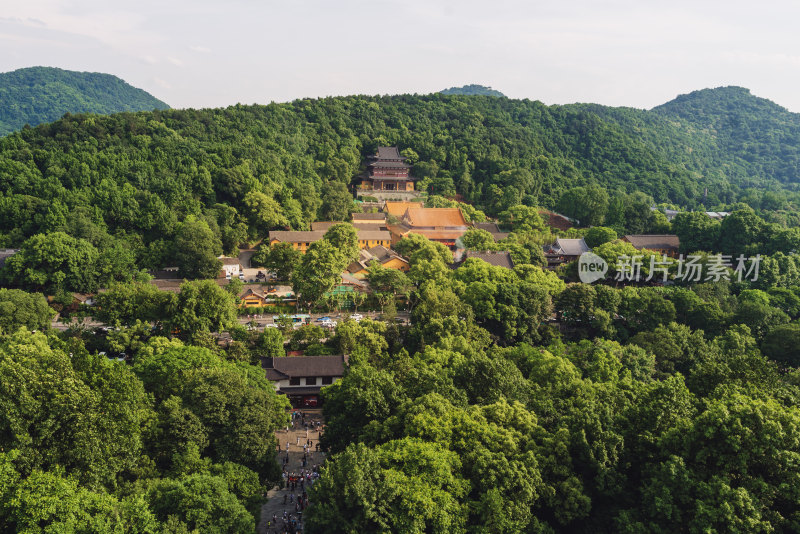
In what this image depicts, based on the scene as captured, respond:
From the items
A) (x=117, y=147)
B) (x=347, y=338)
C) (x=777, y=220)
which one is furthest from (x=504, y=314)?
(x=777, y=220)

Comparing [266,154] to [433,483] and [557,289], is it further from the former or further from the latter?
[433,483]

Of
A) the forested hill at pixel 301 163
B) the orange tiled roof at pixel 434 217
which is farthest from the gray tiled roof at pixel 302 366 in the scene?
the orange tiled roof at pixel 434 217

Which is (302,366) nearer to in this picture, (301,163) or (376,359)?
(376,359)

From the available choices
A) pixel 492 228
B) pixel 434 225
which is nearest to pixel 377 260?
pixel 434 225

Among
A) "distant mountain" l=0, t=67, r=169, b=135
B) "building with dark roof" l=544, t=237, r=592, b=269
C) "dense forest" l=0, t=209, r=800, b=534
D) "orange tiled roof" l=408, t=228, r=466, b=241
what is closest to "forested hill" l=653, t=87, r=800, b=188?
"building with dark roof" l=544, t=237, r=592, b=269

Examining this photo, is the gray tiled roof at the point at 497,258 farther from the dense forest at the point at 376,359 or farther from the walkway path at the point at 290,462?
the walkway path at the point at 290,462

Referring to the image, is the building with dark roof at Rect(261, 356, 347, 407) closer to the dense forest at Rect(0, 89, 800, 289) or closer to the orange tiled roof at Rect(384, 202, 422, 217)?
the dense forest at Rect(0, 89, 800, 289)
